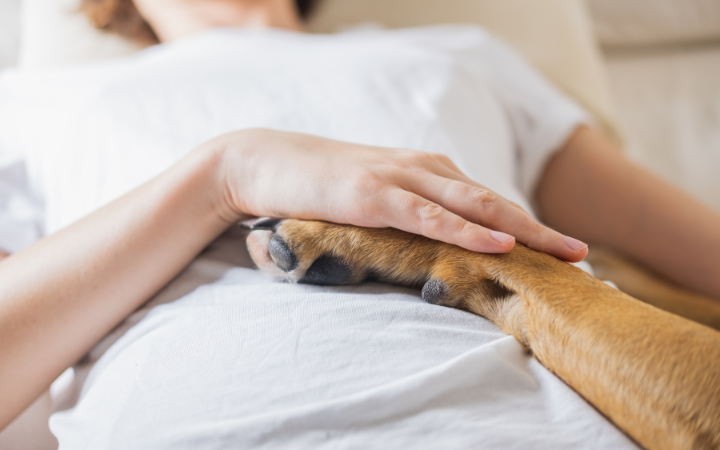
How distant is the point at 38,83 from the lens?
105 centimetres

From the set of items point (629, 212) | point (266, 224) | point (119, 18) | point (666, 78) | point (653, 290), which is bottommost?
point (653, 290)

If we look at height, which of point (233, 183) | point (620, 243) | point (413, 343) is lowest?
point (620, 243)

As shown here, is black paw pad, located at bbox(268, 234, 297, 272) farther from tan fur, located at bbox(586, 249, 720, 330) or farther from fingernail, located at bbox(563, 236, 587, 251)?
tan fur, located at bbox(586, 249, 720, 330)

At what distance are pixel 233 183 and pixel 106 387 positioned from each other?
0.27 m

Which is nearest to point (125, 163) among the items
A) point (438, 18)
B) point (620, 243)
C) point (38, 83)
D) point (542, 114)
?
point (38, 83)

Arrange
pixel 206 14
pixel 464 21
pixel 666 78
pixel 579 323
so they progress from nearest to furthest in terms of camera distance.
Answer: pixel 579 323, pixel 206 14, pixel 464 21, pixel 666 78

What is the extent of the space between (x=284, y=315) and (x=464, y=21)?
1.46m

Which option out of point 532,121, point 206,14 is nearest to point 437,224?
point 532,121

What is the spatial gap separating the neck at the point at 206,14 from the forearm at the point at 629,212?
2.90 feet

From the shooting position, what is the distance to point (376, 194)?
1.75 ft

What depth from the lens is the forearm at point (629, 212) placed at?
90 centimetres

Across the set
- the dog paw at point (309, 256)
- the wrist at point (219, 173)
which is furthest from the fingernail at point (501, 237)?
the wrist at point (219, 173)

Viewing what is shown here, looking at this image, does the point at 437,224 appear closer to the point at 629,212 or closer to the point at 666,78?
the point at 629,212

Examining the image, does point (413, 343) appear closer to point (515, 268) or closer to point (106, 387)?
point (515, 268)
